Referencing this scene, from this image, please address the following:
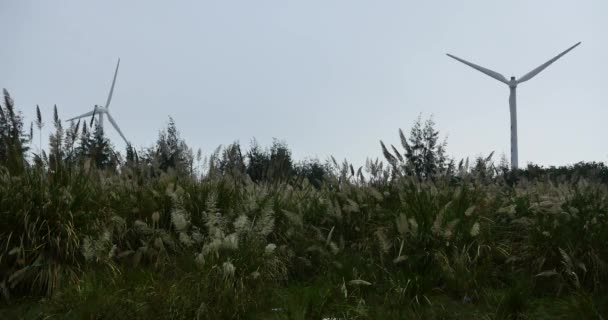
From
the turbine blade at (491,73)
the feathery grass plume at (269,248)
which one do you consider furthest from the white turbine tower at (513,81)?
the feathery grass plume at (269,248)

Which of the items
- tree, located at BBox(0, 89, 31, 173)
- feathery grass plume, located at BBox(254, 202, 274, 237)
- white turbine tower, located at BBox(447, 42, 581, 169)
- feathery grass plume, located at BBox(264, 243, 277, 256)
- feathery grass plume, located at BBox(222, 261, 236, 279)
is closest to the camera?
feathery grass plume, located at BBox(222, 261, 236, 279)

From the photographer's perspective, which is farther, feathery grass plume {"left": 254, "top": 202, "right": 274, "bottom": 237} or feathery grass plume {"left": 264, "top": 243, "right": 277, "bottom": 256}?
feathery grass plume {"left": 254, "top": 202, "right": 274, "bottom": 237}

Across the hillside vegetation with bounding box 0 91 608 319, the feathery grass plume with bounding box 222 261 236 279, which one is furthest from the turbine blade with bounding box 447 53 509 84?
the feathery grass plume with bounding box 222 261 236 279

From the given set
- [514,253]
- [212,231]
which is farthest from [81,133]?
[514,253]

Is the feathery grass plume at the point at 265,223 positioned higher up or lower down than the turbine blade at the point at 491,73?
lower down

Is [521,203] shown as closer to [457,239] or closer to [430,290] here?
[457,239]

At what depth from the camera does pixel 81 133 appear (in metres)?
6.85

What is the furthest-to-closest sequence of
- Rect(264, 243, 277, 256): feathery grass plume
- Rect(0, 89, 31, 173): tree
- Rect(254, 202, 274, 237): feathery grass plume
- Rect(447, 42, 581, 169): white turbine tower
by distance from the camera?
Rect(447, 42, 581, 169): white turbine tower < Rect(0, 89, 31, 173): tree < Rect(254, 202, 274, 237): feathery grass plume < Rect(264, 243, 277, 256): feathery grass plume

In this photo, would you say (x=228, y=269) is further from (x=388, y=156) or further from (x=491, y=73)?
(x=491, y=73)

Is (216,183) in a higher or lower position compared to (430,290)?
higher

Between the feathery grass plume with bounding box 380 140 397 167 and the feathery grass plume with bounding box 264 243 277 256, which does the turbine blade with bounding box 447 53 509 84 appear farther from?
the feathery grass plume with bounding box 264 243 277 256

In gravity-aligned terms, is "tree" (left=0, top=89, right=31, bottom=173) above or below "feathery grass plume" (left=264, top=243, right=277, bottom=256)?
above

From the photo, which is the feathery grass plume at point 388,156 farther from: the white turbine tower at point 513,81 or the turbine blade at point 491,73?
the turbine blade at point 491,73

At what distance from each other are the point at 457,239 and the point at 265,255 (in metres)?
1.94
